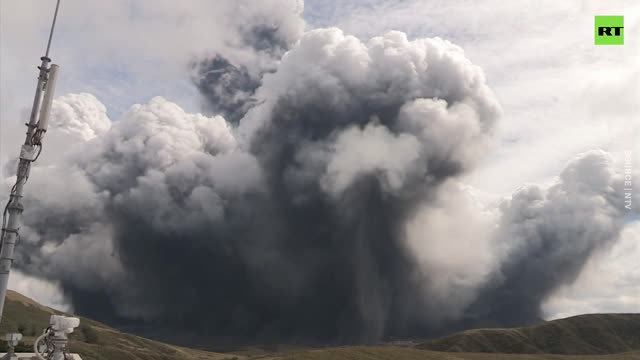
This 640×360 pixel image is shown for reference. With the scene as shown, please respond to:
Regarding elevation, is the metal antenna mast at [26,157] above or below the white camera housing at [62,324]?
above

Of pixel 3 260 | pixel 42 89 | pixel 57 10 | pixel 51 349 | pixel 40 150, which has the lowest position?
pixel 51 349

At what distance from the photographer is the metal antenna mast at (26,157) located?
3459cm

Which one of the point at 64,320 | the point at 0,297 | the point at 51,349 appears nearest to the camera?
the point at 0,297

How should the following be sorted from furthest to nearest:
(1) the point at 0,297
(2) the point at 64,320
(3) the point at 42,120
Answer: (2) the point at 64,320
(3) the point at 42,120
(1) the point at 0,297

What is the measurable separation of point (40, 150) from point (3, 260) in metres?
7.05

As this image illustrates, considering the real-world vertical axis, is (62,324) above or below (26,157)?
below

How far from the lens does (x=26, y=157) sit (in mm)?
35719

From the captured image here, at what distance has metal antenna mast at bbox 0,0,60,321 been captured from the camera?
34594mm

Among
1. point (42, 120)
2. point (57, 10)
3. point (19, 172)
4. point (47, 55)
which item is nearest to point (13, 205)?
point (19, 172)

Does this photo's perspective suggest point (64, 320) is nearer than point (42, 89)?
No

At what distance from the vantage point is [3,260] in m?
34.4

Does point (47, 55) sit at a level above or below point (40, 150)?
above

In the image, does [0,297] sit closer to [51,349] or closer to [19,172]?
[19,172]

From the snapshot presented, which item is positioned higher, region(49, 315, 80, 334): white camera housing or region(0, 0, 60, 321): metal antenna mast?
region(0, 0, 60, 321): metal antenna mast
